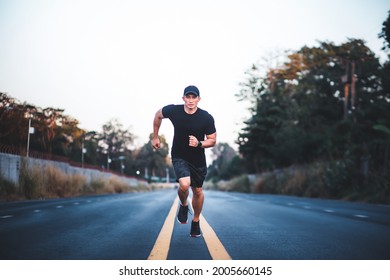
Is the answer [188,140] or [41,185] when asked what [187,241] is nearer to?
[188,140]

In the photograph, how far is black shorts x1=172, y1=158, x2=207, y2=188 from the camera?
5301 mm

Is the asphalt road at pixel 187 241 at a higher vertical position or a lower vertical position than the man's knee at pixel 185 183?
lower

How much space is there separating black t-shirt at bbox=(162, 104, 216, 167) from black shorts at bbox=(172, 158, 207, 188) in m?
0.06

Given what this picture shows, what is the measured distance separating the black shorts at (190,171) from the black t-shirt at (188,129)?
0.19ft

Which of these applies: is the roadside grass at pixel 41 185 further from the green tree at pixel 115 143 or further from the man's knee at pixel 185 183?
the green tree at pixel 115 143

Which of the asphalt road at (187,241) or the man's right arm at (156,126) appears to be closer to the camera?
the asphalt road at (187,241)

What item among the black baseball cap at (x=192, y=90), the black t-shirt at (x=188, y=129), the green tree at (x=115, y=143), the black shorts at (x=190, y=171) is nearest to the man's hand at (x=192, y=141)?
the black t-shirt at (x=188, y=129)

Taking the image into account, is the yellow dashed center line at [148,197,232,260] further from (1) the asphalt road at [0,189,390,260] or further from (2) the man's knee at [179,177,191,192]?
(2) the man's knee at [179,177,191,192]

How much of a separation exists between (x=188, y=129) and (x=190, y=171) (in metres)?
0.59

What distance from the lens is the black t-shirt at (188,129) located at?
17.5 feet

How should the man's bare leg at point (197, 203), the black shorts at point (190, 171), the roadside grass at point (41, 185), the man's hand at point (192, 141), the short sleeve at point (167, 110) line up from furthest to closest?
the roadside grass at point (41, 185) < the man's bare leg at point (197, 203) < the short sleeve at point (167, 110) < the black shorts at point (190, 171) < the man's hand at point (192, 141)

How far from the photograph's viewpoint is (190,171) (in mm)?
5496

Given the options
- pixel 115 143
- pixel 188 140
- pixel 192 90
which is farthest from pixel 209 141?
pixel 115 143

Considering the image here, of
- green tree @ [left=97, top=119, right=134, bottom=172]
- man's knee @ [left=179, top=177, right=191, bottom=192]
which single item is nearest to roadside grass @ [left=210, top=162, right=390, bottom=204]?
man's knee @ [left=179, top=177, right=191, bottom=192]
